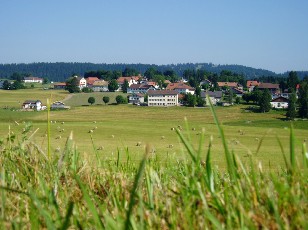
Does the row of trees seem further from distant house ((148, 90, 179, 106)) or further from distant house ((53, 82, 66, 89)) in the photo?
distant house ((53, 82, 66, 89))

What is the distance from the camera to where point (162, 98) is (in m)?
104

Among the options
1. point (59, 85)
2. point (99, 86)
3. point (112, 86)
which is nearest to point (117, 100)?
point (112, 86)

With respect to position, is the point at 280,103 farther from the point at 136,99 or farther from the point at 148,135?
the point at 148,135

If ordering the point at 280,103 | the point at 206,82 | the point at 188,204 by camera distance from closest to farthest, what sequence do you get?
the point at 188,204, the point at 280,103, the point at 206,82

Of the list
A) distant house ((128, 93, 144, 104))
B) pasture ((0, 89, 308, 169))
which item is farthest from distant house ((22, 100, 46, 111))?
distant house ((128, 93, 144, 104))

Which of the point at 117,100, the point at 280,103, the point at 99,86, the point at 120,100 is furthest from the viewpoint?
the point at 99,86

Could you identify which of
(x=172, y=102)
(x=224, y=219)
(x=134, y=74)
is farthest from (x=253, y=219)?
(x=134, y=74)

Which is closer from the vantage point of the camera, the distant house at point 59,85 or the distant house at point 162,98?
the distant house at point 162,98

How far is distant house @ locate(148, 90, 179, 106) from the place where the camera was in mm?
103200

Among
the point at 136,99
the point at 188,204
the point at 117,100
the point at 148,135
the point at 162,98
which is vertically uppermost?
the point at 188,204

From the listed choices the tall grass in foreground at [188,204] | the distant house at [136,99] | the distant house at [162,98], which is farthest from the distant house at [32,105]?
the tall grass in foreground at [188,204]

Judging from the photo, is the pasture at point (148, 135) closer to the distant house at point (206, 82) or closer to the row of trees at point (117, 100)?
the row of trees at point (117, 100)

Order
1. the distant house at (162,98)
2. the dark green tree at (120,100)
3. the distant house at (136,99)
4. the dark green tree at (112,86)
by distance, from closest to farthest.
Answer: the dark green tree at (120,100)
the distant house at (162,98)
the distant house at (136,99)
the dark green tree at (112,86)

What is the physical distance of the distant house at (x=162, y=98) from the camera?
103 meters
